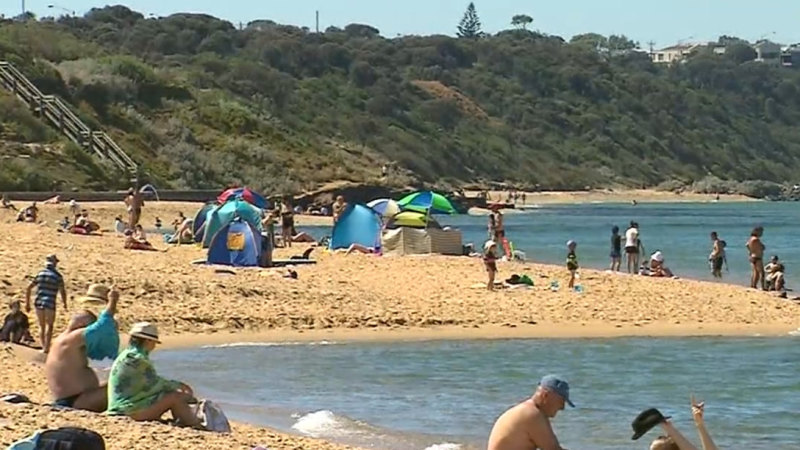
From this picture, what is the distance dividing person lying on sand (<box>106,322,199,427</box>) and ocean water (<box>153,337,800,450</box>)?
2168 millimetres

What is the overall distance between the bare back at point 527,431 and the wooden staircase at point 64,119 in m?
50.0

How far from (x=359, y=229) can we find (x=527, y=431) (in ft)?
72.1

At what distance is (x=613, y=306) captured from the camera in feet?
72.9

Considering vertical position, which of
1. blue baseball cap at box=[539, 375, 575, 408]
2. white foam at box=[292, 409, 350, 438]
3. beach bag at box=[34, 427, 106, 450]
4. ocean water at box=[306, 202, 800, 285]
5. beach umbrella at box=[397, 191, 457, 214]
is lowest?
ocean water at box=[306, 202, 800, 285]

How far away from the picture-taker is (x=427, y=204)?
32.3 m

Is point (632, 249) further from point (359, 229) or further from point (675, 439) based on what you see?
point (675, 439)

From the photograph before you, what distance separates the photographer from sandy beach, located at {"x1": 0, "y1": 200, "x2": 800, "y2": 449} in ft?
65.2

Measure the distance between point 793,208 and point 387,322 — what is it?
77.6 meters

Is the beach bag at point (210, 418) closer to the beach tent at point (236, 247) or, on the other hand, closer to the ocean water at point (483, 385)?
the ocean water at point (483, 385)

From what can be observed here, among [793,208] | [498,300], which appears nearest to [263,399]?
[498,300]

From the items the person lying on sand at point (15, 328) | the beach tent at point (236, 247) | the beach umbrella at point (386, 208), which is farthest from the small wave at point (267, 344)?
the beach umbrella at point (386, 208)

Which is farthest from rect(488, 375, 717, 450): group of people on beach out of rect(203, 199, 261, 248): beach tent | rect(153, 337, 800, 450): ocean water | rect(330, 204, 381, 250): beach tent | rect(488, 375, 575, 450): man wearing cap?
rect(330, 204, 381, 250): beach tent

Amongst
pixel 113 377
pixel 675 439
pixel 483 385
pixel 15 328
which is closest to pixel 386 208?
pixel 483 385

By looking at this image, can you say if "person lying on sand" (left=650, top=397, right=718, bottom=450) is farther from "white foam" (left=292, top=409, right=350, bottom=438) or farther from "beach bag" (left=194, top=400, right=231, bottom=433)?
"white foam" (left=292, top=409, right=350, bottom=438)
